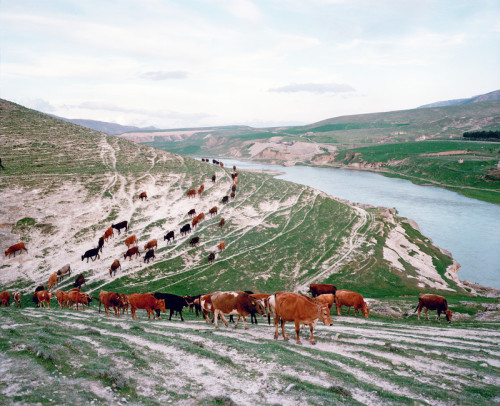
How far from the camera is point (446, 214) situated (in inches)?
2603

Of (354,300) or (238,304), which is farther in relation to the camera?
(354,300)

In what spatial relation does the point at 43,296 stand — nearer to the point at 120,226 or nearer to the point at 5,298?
the point at 5,298

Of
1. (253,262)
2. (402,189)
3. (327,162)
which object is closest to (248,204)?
(253,262)

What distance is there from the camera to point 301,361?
390 inches

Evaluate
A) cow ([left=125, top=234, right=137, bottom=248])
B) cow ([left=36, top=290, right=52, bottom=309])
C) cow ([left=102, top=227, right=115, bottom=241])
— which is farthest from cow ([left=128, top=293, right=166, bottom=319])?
cow ([left=102, top=227, right=115, bottom=241])

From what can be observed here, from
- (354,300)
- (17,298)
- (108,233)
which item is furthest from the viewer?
(108,233)

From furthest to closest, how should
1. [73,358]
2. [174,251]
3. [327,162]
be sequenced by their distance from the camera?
[327,162], [174,251], [73,358]

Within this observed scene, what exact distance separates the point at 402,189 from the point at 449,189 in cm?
1424

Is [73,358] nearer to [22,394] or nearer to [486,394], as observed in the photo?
[22,394]

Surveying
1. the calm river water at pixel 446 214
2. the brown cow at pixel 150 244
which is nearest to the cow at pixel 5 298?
the brown cow at pixel 150 244

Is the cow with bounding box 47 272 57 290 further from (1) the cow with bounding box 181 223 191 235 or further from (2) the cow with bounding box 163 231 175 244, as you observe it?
(1) the cow with bounding box 181 223 191 235

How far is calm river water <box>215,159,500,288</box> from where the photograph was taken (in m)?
41.7

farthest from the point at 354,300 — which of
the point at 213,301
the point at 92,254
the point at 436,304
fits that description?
the point at 92,254

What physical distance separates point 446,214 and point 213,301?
225ft
